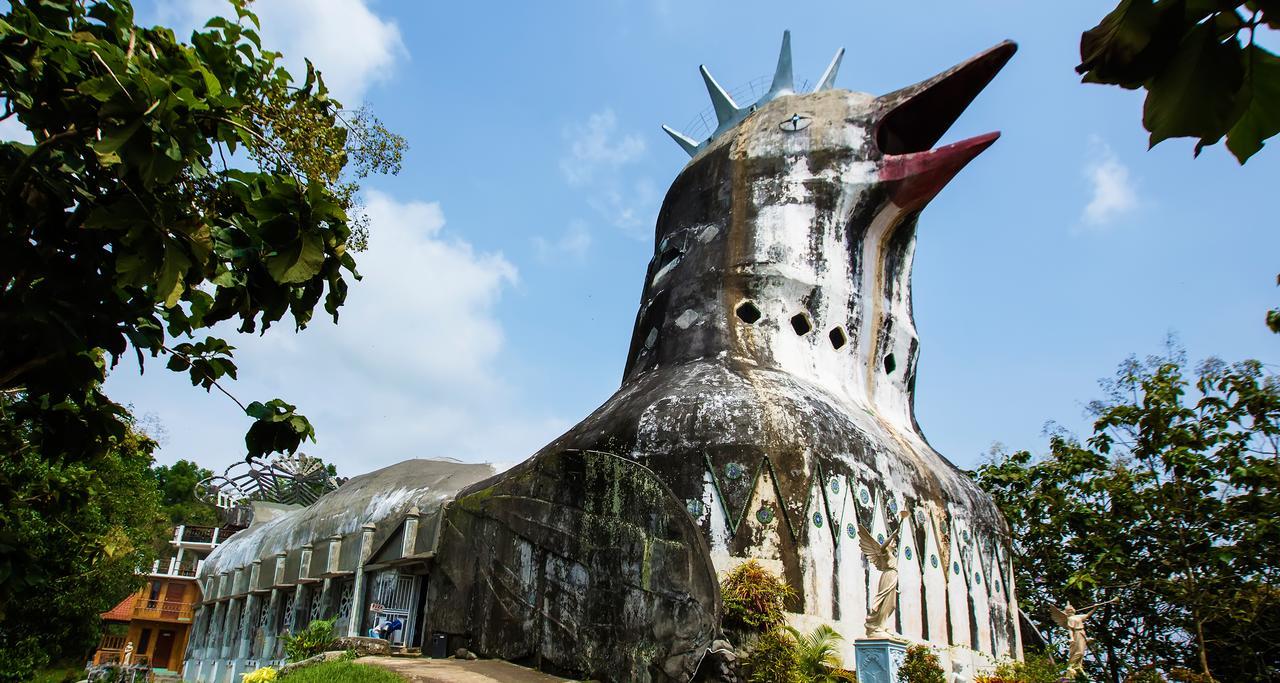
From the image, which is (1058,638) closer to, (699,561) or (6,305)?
(699,561)

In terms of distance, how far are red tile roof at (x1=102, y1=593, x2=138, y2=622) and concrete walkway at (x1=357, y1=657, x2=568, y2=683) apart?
33754 millimetres

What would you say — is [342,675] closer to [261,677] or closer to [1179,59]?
[261,677]

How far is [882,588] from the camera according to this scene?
9133 mm

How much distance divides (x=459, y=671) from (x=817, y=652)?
3894 millimetres

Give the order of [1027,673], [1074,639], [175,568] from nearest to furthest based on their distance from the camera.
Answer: [1027,673]
[1074,639]
[175,568]

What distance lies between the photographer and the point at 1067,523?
17031mm

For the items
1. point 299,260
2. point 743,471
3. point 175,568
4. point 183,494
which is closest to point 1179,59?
point 299,260

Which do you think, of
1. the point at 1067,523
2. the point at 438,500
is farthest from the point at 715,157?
the point at 1067,523

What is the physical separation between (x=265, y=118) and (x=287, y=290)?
1297mm

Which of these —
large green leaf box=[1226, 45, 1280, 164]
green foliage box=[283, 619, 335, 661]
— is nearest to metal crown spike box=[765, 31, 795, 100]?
green foliage box=[283, 619, 335, 661]

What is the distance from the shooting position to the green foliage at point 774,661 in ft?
28.0

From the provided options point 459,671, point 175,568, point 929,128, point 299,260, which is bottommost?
point 459,671

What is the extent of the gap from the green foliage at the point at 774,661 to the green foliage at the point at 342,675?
3.50 m

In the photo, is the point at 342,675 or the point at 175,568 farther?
the point at 175,568
